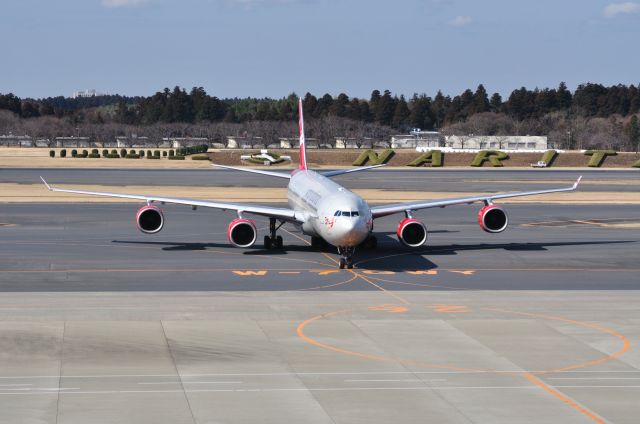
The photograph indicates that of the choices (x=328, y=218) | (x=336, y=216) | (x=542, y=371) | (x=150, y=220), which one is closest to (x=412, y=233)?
(x=328, y=218)

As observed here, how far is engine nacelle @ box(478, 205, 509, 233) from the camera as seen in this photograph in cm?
5722

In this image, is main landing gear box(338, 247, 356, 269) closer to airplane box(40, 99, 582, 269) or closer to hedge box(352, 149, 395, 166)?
airplane box(40, 99, 582, 269)

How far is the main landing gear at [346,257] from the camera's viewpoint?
4894 cm

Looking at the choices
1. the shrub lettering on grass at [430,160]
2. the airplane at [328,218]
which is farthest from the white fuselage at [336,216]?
the shrub lettering on grass at [430,160]

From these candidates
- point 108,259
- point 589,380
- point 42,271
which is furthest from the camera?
point 108,259

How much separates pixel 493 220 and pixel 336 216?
13.6 m

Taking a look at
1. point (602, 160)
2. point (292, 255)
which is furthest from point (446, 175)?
point (292, 255)

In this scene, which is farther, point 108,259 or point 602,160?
point 602,160

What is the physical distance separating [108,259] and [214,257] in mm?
5202

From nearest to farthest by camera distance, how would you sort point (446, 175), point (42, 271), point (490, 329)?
point (490, 329)
point (42, 271)
point (446, 175)

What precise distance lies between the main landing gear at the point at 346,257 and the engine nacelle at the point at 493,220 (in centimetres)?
1077

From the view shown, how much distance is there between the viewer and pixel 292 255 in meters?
54.6

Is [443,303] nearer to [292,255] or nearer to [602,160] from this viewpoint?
[292,255]

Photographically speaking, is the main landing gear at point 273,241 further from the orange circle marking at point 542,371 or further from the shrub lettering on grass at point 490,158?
the shrub lettering on grass at point 490,158
